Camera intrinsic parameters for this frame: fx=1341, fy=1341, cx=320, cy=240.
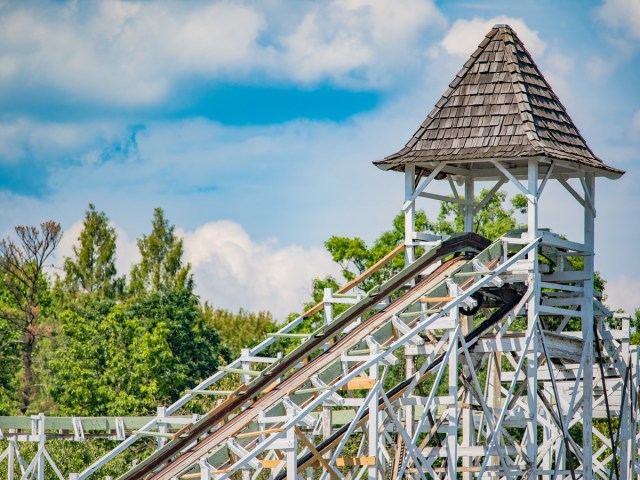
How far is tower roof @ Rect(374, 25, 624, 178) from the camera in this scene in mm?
25422

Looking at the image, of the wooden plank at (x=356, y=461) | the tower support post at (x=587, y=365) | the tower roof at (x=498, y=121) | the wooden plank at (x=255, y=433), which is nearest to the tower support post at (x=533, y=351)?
the tower roof at (x=498, y=121)

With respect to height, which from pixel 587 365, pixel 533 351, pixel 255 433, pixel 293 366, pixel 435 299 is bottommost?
pixel 255 433

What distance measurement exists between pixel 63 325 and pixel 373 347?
34520mm

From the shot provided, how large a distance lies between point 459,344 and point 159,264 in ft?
170

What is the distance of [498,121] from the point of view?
84.9 feet

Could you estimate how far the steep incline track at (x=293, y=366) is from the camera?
22500mm

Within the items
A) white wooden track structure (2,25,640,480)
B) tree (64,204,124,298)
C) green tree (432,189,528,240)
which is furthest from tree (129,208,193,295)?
white wooden track structure (2,25,640,480)

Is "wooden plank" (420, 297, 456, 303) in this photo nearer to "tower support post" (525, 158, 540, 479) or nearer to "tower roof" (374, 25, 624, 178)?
"tower support post" (525, 158, 540, 479)

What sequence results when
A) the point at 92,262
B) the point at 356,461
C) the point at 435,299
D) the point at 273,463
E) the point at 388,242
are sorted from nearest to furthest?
1. the point at 273,463
2. the point at 356,461
3. the point at 435,299
4. the point at 388,242
5. the point at 92,262

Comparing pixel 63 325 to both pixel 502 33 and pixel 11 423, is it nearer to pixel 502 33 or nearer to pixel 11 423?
pixel 11 423

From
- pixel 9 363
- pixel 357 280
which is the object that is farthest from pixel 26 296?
→ pixel 357 280

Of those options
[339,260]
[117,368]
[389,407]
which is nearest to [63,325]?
[117,368]

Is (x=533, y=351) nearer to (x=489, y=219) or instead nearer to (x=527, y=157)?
(x=527, y=157)

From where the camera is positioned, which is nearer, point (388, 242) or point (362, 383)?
point (362, 383)
